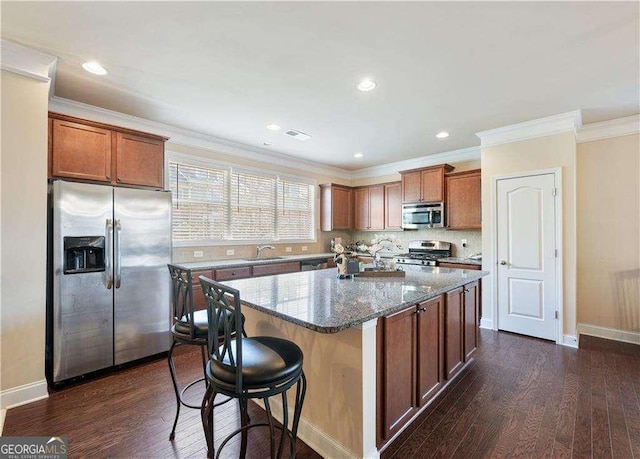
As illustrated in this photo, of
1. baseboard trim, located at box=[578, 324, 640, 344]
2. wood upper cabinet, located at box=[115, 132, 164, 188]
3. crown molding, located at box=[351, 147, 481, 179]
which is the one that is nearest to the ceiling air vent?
wood upper cabinet, located at box=[115, 132, 164, 188]

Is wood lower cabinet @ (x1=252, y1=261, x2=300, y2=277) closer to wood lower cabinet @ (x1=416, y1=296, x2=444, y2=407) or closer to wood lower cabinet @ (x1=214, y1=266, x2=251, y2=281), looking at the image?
wood lower cabinet @ (x1=214, y1=266, x2=251, y2=281)

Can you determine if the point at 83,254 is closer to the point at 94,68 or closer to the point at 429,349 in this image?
the point at 94,68

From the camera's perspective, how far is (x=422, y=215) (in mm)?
5168

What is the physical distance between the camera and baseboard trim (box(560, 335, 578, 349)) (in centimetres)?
347

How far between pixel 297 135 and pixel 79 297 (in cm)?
314

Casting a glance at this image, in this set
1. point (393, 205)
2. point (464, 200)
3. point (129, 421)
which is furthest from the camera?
point (393, 205)

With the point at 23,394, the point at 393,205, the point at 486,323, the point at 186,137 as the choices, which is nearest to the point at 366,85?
the point at 186,137

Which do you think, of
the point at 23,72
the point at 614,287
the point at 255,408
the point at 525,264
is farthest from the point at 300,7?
the point at 614,287

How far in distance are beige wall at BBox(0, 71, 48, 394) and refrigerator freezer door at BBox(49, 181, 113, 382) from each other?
15cm

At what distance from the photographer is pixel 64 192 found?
2.63 metres

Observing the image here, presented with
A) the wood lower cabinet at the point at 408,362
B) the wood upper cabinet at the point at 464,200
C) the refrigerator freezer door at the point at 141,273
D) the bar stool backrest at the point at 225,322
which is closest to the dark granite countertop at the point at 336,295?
the wood lower cabinet at the point at 408,362

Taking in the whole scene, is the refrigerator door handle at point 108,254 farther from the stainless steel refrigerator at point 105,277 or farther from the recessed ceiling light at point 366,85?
the recessed ceiling light at point 366,85

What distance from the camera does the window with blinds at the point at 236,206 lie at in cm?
418

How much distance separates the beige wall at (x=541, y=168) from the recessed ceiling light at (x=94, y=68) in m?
4.53
